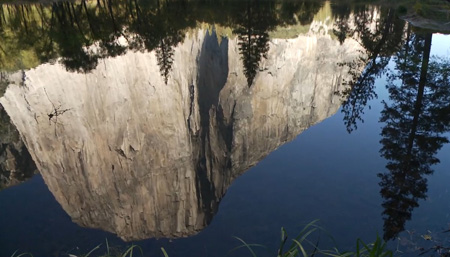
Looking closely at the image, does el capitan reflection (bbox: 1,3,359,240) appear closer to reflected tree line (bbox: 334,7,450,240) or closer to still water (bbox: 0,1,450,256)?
still water (bbox: 0,1,450,256)

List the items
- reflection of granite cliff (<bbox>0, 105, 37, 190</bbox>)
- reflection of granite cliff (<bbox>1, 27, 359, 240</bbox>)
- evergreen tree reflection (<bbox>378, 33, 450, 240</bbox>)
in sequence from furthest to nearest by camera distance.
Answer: reflection of granite cliff (<bbox>0, 105, 37, 190</bbox>) < reflection of granite cliff (<bbox>1, 27, 359, 240</bbox>) < evergreen tree reflection (<bbox>378, 33, 450, 240</bbox>)

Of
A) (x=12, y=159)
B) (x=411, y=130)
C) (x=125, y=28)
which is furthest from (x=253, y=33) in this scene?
(x=12, y=159)

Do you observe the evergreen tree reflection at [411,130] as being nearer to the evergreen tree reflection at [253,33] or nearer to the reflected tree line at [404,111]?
the reflected tree line at [404,111]

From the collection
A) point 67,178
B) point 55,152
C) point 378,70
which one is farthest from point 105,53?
point 378,70

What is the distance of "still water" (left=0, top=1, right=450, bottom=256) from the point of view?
12.4 meters

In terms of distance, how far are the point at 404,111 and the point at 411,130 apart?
3.08 m

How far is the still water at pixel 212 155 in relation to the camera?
12445 mm

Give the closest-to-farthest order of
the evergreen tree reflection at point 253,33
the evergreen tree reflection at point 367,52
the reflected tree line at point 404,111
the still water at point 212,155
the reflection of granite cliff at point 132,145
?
the still water at point 212,155
the reflected tree line at point 404,111
the reflection of granite cliff at point 132,145
the evergreen tree reflection at point 367,52
the evergreen tree reflection at point 253,33

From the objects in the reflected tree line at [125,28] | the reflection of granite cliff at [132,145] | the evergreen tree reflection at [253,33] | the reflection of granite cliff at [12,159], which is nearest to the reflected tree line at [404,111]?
the reflection of granite cliff at [132,145]

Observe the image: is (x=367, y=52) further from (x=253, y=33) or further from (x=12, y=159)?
(x=12, y=159)

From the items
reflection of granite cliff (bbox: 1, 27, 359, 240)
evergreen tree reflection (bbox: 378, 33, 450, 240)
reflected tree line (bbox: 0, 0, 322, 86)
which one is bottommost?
reflection of granite cliff (bbox: 1, 27, 359, 240)

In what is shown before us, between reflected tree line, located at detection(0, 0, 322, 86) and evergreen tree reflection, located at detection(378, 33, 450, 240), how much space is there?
53.0ft

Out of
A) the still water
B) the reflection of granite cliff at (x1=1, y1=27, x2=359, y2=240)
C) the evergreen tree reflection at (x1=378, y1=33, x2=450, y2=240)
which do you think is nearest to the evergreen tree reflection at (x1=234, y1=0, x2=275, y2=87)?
the still water

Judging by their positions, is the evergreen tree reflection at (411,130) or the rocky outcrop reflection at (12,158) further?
the rocky outcrop reflection at (12,158)
